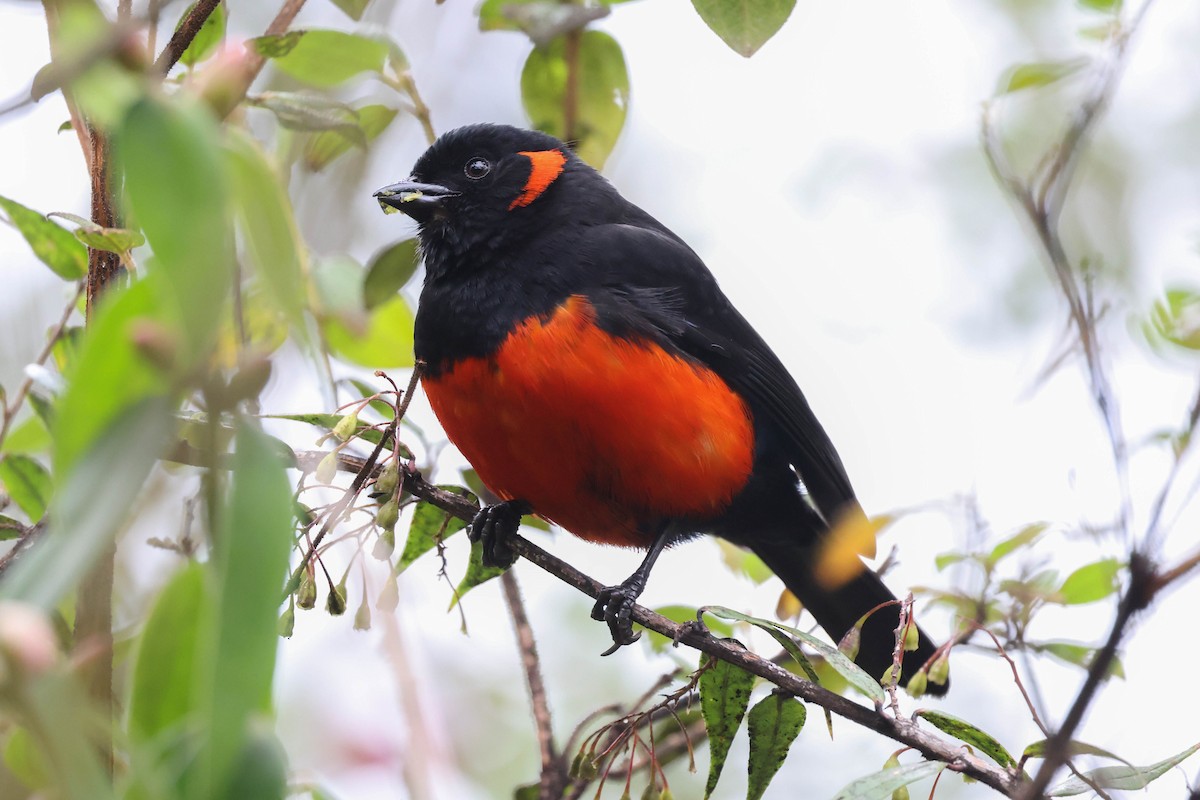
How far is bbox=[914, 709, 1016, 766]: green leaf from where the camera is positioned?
6.50 feet

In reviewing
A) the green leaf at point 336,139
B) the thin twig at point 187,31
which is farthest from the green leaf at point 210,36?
the thin twig at point 187,31

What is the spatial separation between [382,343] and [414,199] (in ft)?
2.41

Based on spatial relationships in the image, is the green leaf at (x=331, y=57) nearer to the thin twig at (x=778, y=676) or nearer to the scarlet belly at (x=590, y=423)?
the scarlet belly at (x=590, y=423)

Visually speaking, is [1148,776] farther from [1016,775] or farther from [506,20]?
[506,20]

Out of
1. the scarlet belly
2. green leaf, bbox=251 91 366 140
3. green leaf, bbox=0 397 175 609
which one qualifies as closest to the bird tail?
the scarlet belly

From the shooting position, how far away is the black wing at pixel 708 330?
3314 millimetres

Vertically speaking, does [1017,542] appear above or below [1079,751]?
above

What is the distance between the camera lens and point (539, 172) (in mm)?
3756

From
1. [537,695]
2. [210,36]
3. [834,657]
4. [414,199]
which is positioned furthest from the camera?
[414,199]

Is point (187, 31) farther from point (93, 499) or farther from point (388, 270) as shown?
point (93, 499)

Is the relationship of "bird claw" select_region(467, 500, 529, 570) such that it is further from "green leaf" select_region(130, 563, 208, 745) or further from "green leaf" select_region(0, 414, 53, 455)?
"green leaf" select_region(130, 563, 208, 745)

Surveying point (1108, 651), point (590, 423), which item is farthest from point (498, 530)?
point (1108, 651)

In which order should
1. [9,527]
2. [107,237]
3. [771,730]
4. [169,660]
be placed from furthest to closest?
1. [9,527]
2. [771,730]
3. [107,237]
4. [169,660]

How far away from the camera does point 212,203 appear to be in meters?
0.80
